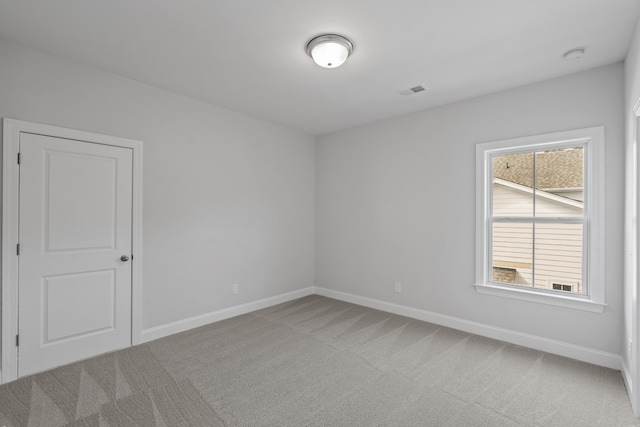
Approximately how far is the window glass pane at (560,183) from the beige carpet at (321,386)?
1446 millimetres

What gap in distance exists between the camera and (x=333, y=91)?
341 cm

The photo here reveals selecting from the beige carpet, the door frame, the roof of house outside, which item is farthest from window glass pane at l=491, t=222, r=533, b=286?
the door frame

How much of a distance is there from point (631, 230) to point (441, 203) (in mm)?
1730

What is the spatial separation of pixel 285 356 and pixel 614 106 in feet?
12.5

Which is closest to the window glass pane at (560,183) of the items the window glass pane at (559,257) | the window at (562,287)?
the window glass pane at (559,257)

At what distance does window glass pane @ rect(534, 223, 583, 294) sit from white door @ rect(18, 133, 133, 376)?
14.0 ft

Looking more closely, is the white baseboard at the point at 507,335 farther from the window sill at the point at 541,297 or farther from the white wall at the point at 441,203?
the window sill at the point at 541,297

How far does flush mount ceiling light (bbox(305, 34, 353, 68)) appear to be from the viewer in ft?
7.81

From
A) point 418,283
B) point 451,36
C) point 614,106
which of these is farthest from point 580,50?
point 418,283

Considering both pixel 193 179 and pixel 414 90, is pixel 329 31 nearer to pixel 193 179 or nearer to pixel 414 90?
pixel 414 90

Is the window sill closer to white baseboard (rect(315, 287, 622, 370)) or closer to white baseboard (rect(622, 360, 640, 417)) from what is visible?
white baseboard (rect(315, 287, 622, 370))

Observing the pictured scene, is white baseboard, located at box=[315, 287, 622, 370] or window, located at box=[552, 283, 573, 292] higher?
window, located at box=[552, 283, 573, 292]

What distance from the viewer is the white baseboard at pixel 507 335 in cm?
278

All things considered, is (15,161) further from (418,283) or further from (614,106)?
(614,106)
